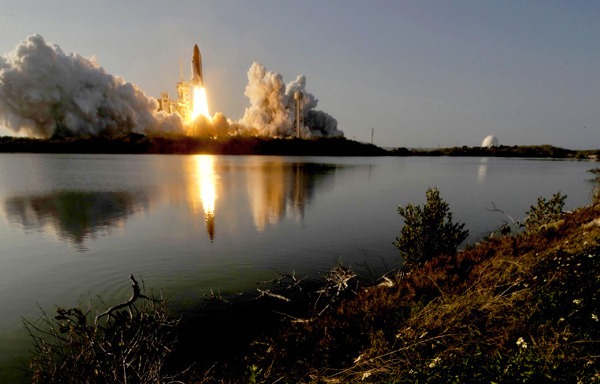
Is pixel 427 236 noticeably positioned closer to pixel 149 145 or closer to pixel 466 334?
pixel 466 334

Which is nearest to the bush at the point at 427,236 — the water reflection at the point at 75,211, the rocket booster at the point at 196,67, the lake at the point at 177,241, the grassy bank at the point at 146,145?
the lake at the point at 177,241

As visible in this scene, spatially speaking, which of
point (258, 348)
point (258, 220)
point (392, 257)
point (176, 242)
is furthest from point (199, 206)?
point (258, 348)

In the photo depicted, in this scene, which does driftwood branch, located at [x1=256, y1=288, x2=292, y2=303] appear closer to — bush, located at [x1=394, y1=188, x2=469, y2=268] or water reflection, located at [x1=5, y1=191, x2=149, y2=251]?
bush, located at [x1=394, y1=188, x2=469, y2=268]

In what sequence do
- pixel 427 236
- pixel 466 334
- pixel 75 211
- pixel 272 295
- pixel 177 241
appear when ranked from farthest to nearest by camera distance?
1. pixel 75 211
2. pixel 177 241
3. pixel 427 236
4. pixel 272 295
5. pixel 466 334

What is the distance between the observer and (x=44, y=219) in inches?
920

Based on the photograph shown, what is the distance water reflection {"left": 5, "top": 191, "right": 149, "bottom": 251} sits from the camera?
2057 cm

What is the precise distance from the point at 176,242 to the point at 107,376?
43.8ft

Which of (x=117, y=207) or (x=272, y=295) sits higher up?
(x=272, y=295)

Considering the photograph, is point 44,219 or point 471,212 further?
point 471,212

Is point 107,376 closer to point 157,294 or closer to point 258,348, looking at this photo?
point 258,348

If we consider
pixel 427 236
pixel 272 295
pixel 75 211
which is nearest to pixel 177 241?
pixel 272 295

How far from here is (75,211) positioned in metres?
26.4

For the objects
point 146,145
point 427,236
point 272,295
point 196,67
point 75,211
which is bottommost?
point 75,211

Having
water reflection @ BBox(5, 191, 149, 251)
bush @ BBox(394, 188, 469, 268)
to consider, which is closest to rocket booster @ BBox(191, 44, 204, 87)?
water reflection @ BBox(5, 191, 149, 251)
